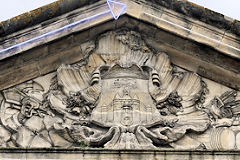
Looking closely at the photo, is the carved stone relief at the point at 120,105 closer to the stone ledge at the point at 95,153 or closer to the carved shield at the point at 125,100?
the carved shield at the point at 125,100

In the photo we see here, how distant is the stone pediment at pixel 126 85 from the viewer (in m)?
16.2

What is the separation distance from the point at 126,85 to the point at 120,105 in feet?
1.51

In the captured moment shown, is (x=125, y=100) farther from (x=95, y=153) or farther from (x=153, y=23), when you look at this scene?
(x=95, y=153)

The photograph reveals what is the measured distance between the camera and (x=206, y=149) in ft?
49.9

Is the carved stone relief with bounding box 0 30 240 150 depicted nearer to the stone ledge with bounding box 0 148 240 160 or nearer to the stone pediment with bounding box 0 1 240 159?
the stone pediment with bounding box 0 1 240 159

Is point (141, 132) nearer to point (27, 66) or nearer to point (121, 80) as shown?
point (121, 80)

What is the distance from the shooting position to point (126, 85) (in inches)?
663

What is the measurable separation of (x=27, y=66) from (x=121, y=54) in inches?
66.4

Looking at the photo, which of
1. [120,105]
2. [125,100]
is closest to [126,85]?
[125,100]

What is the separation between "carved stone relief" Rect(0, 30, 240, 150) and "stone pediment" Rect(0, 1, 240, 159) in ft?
0.06

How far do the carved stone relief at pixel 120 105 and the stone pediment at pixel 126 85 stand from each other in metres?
0.02

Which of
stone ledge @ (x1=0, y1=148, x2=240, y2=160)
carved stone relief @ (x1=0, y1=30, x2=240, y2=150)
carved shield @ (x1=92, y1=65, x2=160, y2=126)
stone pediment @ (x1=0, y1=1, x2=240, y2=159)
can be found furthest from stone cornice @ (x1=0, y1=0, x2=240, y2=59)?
stone ledge @ (x1=0, y1=148, x2=240, y2=160)

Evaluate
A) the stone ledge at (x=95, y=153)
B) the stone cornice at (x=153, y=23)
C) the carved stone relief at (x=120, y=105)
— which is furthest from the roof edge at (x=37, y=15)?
the stone ledge at (x=95, y=153)

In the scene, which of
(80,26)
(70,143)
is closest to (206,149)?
(70,143)
